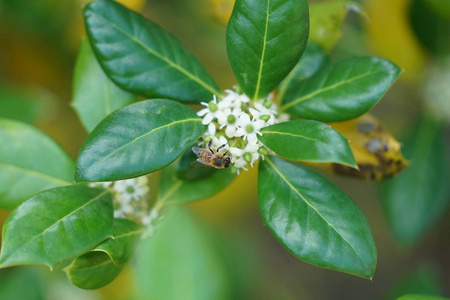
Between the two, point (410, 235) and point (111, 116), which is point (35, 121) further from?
point (410, 235)

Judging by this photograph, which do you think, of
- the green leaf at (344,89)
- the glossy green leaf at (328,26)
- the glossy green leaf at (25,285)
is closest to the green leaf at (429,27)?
the glossy green leaf at (328,26)

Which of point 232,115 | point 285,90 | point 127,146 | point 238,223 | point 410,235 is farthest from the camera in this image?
point 238,223

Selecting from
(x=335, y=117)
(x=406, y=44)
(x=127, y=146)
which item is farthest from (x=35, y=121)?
(x=406, y=44)

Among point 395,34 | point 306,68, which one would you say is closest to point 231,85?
point 395,34

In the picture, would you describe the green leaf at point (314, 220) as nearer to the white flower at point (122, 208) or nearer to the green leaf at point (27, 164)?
the white flower at point (122, 208)

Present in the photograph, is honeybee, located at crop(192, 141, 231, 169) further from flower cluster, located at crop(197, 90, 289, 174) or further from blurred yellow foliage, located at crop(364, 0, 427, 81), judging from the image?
blurred yellow foliage, located at crop(364, 0, 427, 81)

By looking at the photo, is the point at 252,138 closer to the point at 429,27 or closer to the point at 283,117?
the point at 283,117

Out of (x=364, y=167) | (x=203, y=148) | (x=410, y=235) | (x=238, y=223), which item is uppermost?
(x=203, y=148)
